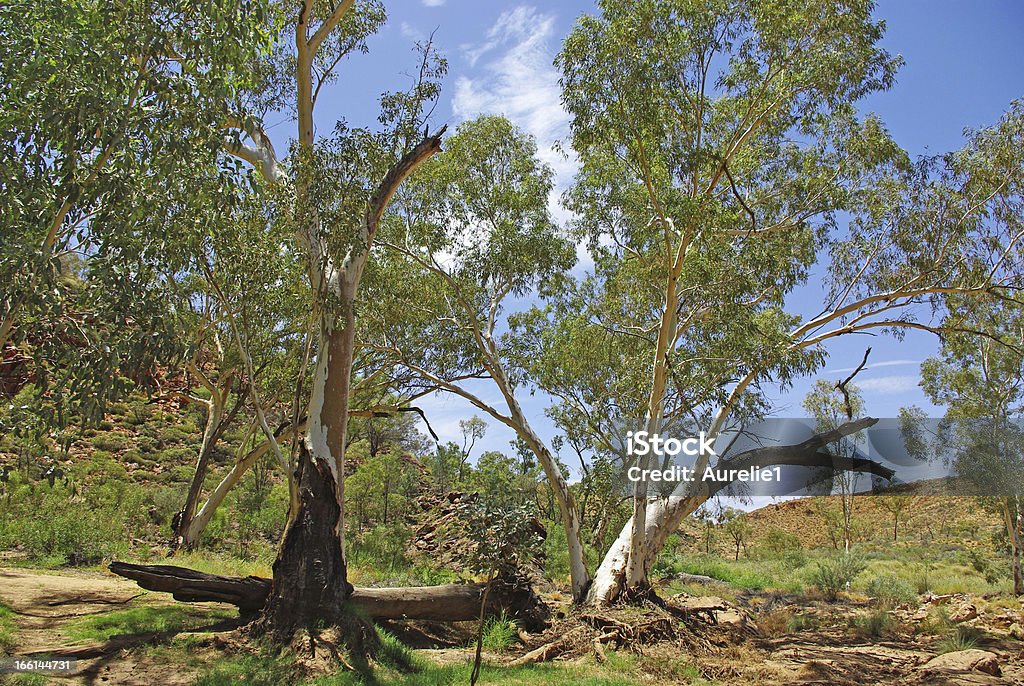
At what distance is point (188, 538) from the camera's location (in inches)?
561

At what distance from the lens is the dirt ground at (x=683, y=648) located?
6621mm

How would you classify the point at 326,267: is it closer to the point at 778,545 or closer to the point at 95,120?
the point at 95,120

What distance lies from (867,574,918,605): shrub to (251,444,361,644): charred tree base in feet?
45.3

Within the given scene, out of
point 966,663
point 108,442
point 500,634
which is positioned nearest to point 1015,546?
point 966,663

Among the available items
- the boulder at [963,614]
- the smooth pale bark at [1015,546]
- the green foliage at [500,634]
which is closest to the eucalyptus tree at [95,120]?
the green foliage at [500,634]

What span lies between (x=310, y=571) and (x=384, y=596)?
185cm

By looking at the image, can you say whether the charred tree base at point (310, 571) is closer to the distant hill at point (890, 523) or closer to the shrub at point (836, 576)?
the shrub at point (836, 576)

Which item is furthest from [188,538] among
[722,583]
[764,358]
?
[722,583]

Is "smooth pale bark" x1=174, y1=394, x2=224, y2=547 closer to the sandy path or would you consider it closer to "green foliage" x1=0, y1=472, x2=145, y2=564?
"green foliage" x1=0, y1=472, x2=145, y2=564

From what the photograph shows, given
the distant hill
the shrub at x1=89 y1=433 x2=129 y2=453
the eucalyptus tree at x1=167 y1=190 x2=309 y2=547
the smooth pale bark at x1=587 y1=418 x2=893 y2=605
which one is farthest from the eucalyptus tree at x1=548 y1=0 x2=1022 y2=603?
the shrub at x1=89 y1=433 x2=129 y2=453

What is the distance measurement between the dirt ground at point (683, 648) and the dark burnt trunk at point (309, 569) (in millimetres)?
784

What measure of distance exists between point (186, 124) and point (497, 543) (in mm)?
5679

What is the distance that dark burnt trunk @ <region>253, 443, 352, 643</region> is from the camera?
7.56 meters

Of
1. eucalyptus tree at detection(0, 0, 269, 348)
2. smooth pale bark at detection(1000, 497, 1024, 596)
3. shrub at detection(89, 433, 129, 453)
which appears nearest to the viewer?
eucalyptus tree at detection(0, 0, 269, 348)
